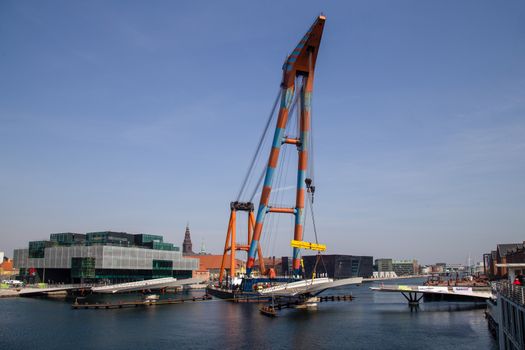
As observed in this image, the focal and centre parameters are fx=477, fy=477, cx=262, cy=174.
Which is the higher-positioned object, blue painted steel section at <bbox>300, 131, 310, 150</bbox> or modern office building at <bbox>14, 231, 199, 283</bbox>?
blue painted steel section at <bbox>300, 131, 310, 150</bbox>

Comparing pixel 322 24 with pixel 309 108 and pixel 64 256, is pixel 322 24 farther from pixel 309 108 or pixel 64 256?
pixel 64 256

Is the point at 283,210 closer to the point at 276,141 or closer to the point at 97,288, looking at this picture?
the point at 276,141

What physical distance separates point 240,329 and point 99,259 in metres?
64.2

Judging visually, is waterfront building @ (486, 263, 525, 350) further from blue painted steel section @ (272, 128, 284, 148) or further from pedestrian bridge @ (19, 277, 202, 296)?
pedestrian bridge @ (19, 277, 202, 296)

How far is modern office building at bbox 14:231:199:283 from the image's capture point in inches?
4031

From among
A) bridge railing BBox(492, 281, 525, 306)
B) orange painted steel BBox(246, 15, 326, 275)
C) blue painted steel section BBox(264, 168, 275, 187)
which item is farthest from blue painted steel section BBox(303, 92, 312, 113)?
bridge railing BBox(492, 281, 525, 306)

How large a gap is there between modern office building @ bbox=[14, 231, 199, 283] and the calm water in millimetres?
37747

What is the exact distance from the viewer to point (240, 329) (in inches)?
1812

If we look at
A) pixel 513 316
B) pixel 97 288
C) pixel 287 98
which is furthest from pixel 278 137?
pixel 513 316

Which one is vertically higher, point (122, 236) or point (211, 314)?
point (122, 236)

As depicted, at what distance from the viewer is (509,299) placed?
23.8m

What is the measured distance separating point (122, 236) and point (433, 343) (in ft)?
317

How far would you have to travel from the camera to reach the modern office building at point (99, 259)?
102375mm

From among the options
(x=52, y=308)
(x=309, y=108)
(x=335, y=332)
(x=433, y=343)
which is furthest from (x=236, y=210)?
(x=433, y=343)
